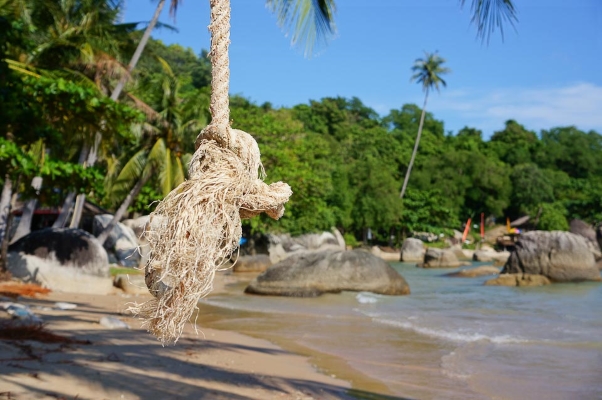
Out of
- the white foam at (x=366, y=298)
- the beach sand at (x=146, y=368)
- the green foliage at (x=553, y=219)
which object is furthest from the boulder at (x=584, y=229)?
the beach sand at (x=146, y=368)

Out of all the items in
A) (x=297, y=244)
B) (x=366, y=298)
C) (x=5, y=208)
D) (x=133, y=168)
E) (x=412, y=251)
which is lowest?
(x=366, y=298)

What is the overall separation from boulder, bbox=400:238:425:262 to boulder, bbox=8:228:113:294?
31853 mm

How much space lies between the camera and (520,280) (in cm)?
2306

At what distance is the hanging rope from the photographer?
8.46ft

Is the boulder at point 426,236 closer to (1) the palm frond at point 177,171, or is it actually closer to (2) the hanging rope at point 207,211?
(1) the palm frond at point 177,171

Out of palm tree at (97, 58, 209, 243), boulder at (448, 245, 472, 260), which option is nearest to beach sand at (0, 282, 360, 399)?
palm tree at (97, 58, 209, 243)

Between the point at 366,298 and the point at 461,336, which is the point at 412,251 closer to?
the point at 366,298

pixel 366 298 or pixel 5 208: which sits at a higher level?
pixel 5 208

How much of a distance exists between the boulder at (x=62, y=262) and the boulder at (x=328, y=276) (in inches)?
191

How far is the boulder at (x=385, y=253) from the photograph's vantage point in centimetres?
4770

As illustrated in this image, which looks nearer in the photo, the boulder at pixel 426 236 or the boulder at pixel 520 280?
the boulder at pixel 520 280

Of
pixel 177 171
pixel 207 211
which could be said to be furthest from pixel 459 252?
pixel 207 211

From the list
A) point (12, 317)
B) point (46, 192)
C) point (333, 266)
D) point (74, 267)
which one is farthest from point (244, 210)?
point (333, 266)

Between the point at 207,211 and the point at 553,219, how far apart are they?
5307 centimetres
